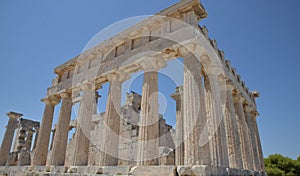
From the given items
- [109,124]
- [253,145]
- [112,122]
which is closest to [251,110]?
[253,145]

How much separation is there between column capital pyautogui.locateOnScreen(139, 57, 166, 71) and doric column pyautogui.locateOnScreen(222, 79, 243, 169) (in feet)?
12.8

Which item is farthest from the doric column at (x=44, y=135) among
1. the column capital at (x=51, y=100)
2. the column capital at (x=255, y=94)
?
the column capital at (x=255, y=94)

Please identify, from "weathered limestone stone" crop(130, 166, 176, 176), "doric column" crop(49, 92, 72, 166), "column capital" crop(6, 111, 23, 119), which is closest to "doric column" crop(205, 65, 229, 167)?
"weathered limestone stone" crop(130, 166, 176, 176)

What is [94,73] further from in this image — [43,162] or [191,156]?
[191,156]

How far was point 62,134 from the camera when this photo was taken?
40.8 ft

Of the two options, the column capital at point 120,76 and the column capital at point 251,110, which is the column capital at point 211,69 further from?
the column capital at point 251,110

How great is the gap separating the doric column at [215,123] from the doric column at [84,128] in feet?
21.0

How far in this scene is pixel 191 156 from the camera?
6863 mm

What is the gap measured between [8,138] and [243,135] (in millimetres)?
19219

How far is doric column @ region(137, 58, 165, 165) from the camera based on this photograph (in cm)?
793

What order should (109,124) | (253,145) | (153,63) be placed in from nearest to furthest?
(153,63)
(109,124)
(253,145)

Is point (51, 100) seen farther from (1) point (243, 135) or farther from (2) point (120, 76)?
(1) point (243, 135)

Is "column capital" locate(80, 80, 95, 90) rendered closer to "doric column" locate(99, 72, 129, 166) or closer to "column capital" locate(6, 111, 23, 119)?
"doric column" locate(99, 72, 129, 166)

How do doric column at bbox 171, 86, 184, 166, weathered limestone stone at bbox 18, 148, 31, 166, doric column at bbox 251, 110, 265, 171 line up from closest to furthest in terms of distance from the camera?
doric column at bbox 171, 86, 184, 166 < doric column at bbox 251, 110, 265, 171 < weathered limestone stone at bbox 18, 148, 31, 166
